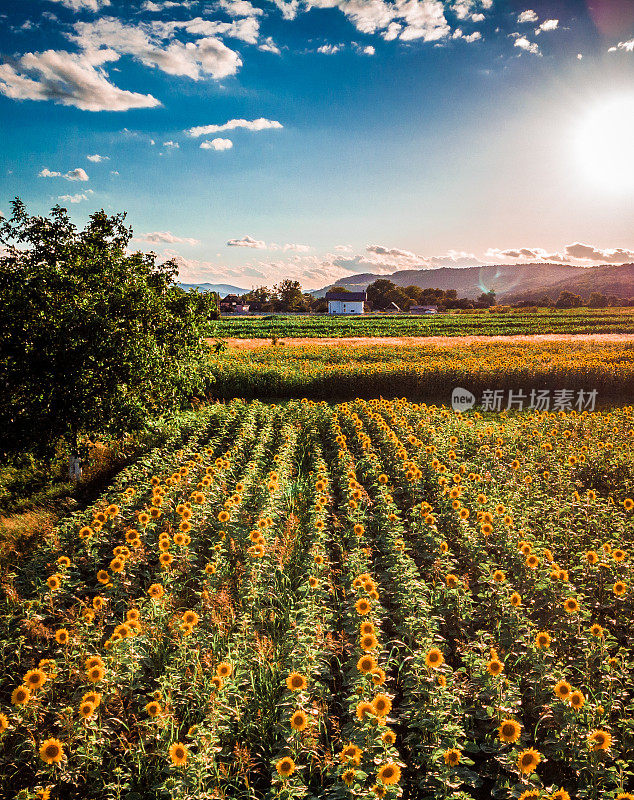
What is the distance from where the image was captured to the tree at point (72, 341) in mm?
8148

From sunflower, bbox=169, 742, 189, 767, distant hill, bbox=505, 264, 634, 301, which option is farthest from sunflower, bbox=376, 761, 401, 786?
distant hill, bbox=505, 264, 634, 301

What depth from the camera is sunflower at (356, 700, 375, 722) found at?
3.23 metres

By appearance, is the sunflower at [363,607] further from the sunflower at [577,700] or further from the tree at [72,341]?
the tree at [72,341]

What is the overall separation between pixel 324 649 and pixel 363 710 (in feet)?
3.55

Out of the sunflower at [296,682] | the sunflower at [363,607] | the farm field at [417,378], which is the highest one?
the farm field at [417,378]

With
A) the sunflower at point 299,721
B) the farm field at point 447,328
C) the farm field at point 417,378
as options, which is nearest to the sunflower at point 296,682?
the sunflower at point 299,721

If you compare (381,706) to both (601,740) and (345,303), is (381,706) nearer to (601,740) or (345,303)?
(601,740)

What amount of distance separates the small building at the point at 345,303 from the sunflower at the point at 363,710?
323 ft

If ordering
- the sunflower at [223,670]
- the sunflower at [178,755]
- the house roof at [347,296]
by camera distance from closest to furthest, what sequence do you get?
the sunflower at [178,755] → the sunflower at [223,670] → the house roof at [347,296]

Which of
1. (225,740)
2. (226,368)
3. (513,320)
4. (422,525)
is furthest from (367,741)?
(513,320)

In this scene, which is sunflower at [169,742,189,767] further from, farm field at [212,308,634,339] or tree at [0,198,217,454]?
farm field at [212,308,634,339]

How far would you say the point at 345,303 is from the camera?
102 m

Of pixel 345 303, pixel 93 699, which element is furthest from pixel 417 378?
pixel 345 303

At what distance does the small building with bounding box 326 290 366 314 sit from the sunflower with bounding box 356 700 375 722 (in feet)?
323
